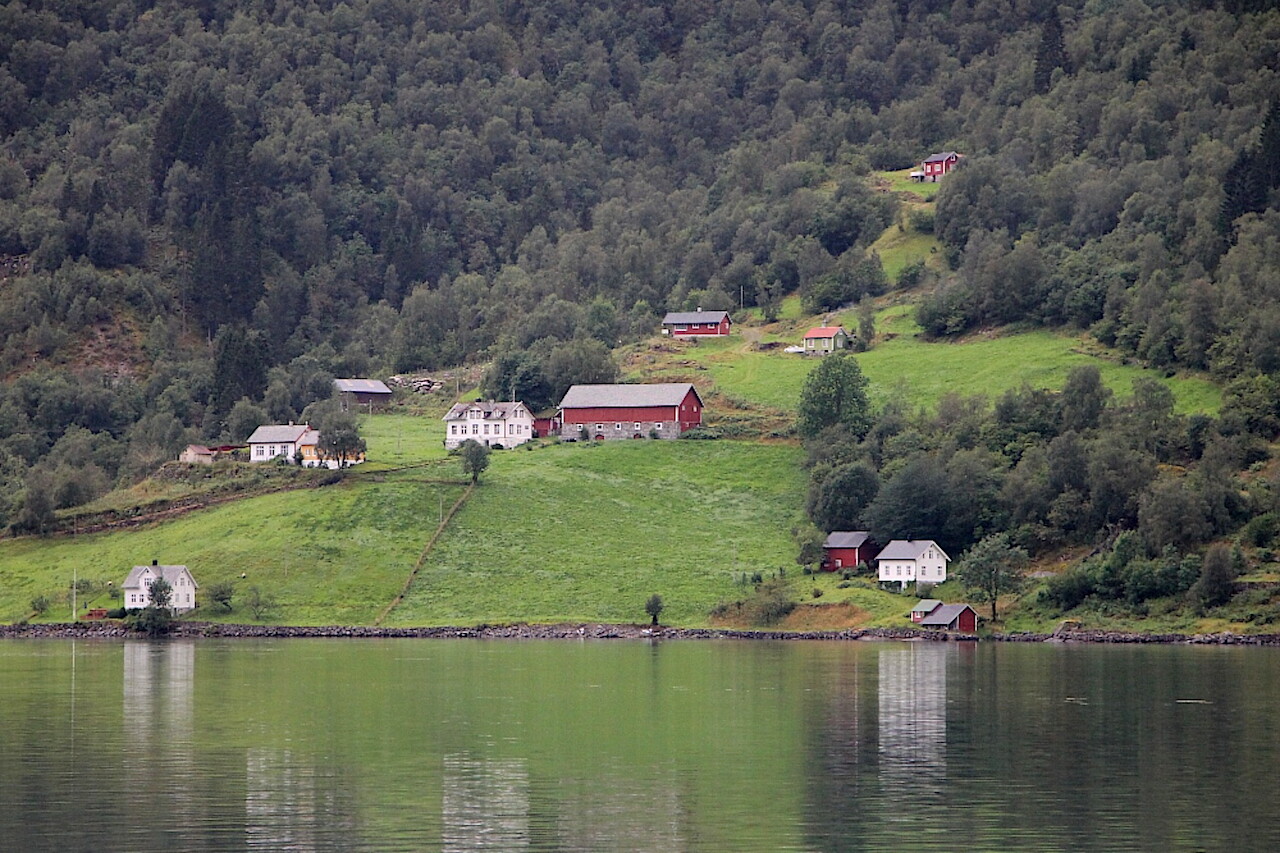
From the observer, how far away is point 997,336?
15250 centimetres

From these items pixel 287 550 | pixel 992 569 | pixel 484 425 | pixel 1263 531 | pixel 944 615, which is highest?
pixel 484 425

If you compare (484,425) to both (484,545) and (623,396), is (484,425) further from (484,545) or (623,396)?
(484,545)

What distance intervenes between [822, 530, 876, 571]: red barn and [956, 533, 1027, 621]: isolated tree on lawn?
6.55 meters

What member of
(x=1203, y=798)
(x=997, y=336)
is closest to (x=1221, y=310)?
(x=997, y=336)

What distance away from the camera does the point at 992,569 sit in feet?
330

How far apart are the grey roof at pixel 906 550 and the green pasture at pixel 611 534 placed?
6.18m

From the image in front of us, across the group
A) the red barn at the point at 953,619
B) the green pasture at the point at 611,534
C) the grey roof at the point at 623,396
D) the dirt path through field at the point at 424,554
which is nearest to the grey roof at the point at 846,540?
the green pasture at the point at 611,534

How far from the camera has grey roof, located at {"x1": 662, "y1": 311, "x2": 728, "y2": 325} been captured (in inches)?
6762

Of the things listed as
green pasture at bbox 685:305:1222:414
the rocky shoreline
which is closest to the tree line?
the rocky shoreline

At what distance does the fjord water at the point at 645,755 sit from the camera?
38031 mm

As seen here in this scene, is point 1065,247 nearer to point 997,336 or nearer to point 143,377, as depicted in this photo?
point 997,336

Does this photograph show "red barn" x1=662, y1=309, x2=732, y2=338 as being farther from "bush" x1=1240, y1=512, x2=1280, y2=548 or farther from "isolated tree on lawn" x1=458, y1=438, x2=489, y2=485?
"bush" x1=1240, y1=512, x2=1280, y2=548

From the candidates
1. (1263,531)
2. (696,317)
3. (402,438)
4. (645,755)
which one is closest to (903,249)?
(696,317)

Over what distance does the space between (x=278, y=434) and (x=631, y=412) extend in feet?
84.6
